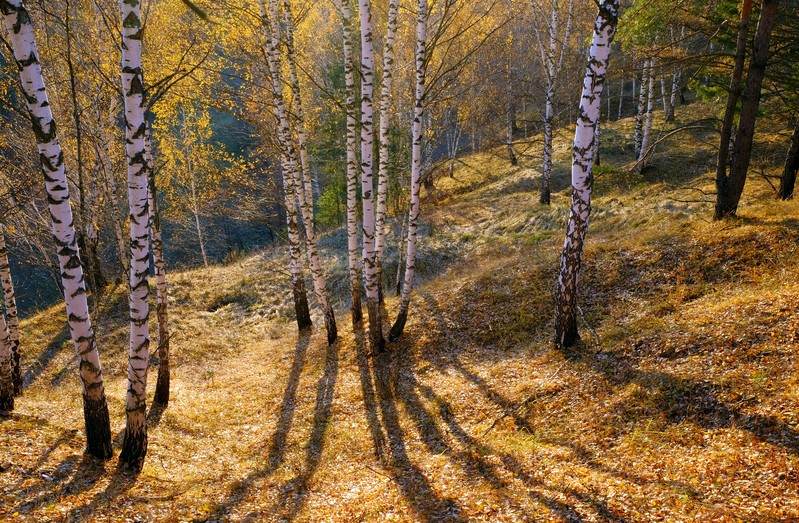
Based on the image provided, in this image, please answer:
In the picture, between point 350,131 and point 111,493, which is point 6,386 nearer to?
point 111,493

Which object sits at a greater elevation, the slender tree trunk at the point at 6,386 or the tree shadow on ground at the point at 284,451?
the slender tree trunk at the point at 6,386

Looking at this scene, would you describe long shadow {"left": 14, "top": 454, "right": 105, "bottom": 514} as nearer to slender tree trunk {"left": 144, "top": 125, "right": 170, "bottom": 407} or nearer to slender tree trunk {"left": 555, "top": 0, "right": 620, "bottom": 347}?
slender tree trunk {"left": 144, "top": 125, "right": 170, "bottom": 407}

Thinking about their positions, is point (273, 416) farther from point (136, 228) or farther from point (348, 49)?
point (348, 49)

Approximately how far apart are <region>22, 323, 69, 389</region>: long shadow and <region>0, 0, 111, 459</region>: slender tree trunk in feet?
25.7

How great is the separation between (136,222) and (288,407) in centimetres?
548

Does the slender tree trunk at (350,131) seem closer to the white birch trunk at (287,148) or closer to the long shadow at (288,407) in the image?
the white birch trunk at (287,148)

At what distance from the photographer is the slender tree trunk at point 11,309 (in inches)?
335

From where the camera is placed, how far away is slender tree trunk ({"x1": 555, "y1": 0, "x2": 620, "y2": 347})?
6.98m

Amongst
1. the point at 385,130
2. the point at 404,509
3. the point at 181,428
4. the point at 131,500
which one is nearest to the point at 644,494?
the point at 404,509

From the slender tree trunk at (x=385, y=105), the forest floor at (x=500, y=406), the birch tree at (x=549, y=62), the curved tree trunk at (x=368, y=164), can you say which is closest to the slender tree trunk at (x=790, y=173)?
the forest floor at (x=500, y=406)

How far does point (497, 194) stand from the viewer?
24.5 metres

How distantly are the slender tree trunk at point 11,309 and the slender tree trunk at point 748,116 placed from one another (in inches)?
600

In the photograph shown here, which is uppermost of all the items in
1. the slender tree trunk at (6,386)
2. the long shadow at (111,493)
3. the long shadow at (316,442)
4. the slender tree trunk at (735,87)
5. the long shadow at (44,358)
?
the slender tree trunk at (735,87)

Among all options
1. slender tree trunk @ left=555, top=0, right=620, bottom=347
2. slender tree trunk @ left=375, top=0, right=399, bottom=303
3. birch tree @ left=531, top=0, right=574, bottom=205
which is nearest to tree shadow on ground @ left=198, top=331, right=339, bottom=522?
slender tree trunk @ left=375, top=0, right=399, bottom=303
